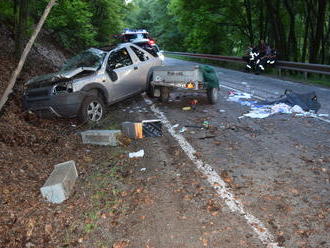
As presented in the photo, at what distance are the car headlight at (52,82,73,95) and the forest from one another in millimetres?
3818

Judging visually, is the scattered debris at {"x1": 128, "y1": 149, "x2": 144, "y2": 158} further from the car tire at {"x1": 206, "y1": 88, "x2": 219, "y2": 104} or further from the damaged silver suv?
the car tire at {"x1": 206, "y1": 88, "x2": 219, "y2": 104}

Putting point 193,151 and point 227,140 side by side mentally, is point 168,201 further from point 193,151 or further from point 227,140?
point 227,140

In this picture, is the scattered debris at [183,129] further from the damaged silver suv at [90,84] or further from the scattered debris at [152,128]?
the damaged silver suv at [90,84]

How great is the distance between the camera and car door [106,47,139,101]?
32.2 ft

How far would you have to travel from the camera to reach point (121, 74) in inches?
400

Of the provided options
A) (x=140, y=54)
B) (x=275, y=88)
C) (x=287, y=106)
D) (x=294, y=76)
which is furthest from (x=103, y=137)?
(x=294, y=76)

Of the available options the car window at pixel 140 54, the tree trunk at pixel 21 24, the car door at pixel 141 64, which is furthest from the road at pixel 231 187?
the tree trunk at pixel 21 24

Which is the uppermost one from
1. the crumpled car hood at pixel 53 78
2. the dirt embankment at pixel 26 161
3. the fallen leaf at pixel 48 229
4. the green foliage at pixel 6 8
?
the green foliage at pixel 6 8

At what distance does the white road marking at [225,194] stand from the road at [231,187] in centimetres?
1

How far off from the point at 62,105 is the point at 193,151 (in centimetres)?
352

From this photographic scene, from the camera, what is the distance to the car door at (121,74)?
9.83 metres

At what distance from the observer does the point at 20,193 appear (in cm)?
514

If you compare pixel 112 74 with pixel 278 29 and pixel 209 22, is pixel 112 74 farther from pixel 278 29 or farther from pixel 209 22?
pixel 209 22

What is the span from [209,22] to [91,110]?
74.4ft
